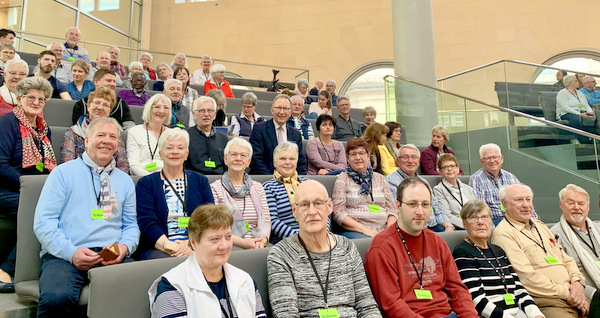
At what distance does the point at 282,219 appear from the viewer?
2.93 m

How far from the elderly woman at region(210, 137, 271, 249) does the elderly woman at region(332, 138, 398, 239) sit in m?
0.58

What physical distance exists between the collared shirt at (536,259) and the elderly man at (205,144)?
6.48ft

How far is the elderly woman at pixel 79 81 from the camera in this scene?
464cm

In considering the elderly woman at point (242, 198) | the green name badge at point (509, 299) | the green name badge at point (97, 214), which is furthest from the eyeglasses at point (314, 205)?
the green name badge at point (509, 299)

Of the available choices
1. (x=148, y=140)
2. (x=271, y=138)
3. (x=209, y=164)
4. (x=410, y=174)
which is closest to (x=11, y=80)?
(x=148, y=140)

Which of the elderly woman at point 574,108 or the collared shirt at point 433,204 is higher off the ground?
the elderly woman at point 574,108

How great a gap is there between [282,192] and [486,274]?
50.5 inches

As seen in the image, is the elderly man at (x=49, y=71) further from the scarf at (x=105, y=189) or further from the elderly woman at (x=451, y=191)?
the elderly woman at (x=451, y=191)

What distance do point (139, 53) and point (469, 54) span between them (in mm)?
7309

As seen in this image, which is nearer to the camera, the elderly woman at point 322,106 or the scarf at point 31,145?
the scarf at point 31,145

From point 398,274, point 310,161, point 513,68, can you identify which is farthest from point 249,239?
point 513,68

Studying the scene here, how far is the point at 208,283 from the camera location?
1756 mm

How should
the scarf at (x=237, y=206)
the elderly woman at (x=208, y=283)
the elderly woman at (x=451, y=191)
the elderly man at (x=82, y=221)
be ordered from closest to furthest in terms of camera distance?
the elderly woman at (x=208, y=283)
the elderly man at (x=82, y=221)
the scarf at (x=237, y=206)
the elderly woman at (x=451, y=191)

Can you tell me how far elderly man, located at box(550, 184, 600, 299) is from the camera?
9.49 feet
